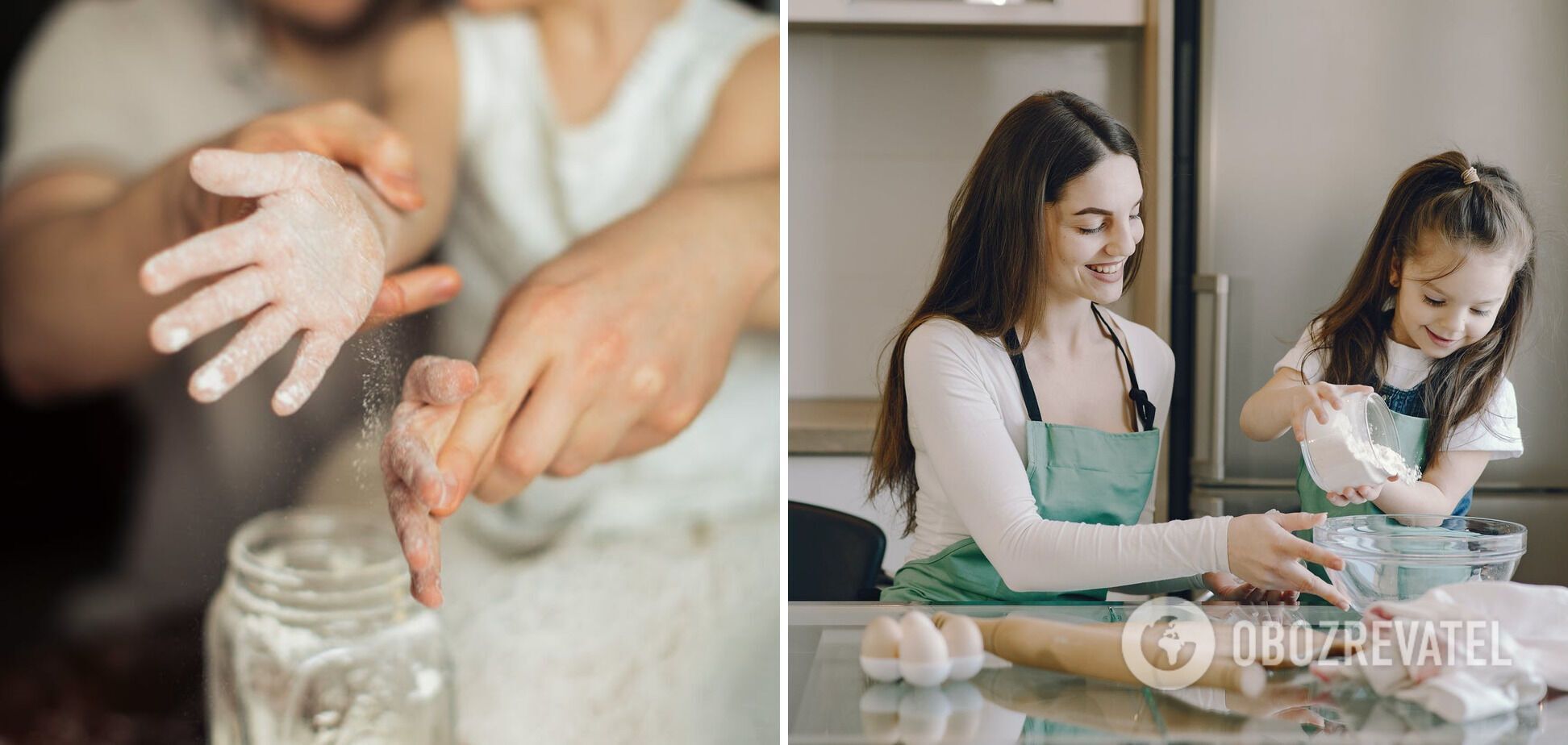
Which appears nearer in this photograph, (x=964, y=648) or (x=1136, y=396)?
(x=964, y=648)

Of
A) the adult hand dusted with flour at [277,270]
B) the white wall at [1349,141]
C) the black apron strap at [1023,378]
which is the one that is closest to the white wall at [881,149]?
the white wall at [1349,141]

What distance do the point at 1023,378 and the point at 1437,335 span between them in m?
0.60

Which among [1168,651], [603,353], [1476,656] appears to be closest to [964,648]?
[1168,651]

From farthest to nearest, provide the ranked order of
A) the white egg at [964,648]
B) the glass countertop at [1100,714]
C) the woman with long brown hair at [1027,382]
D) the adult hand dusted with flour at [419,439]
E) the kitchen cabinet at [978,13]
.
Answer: the kitchen cabinet at [978,13] < the woman with long brown hair at [1027,382] < the adult hand dusted with flour at [419,439] < the white egg at [964,648] < the glass countertop at [1100,714]

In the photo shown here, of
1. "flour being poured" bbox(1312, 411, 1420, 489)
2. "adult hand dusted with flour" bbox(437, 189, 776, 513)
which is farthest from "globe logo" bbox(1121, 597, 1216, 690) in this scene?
"adult hand dusted with flour" bbox(437, 189, 776, 513)

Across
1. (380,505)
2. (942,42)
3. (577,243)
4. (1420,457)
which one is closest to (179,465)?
(380,505)

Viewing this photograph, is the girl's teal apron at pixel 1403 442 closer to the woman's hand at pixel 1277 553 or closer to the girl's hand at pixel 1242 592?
the girl's hand at pixel 1242 592

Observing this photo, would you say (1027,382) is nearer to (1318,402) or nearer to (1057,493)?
(1057,493)

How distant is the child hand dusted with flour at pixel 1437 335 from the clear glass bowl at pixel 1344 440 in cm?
17

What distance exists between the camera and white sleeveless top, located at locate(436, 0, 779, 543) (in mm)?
1127

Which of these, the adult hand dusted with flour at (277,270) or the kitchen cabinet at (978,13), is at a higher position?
the kitchen cabinet at (978,13)

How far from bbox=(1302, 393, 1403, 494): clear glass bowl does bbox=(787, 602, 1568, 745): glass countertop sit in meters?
0.36

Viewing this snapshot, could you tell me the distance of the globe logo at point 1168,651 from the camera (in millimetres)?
833

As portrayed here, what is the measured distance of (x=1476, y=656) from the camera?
0.80 m
